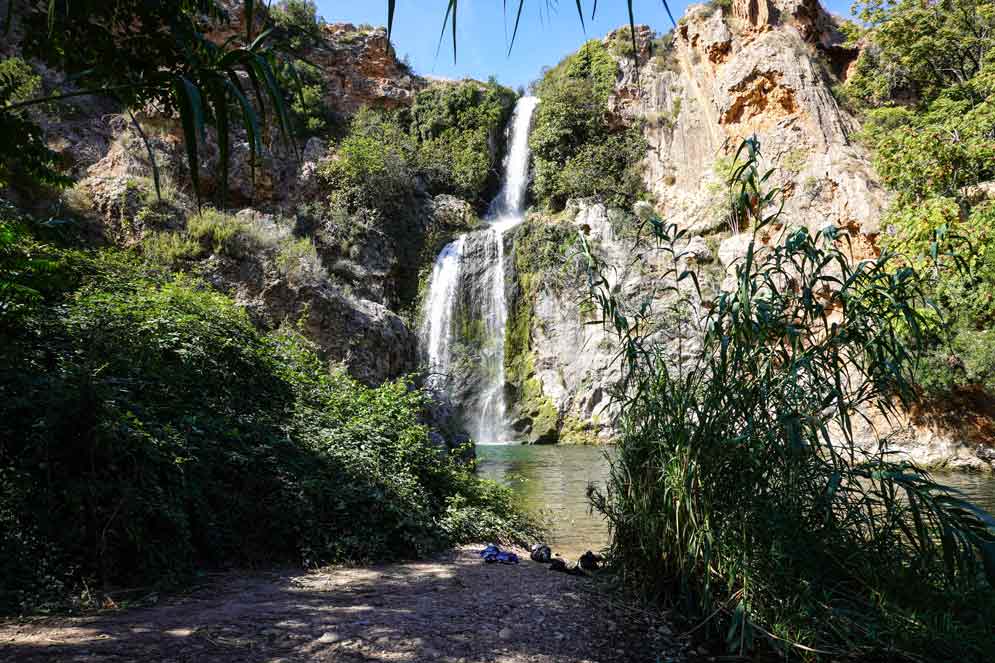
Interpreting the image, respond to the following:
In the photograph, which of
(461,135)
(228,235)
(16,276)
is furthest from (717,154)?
(16,276)

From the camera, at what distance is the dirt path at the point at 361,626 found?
7.43 feet

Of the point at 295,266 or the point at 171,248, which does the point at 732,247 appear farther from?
the point at 171,248

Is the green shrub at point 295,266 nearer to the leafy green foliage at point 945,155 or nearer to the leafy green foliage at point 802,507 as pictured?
the leafy green foliage at point 802,507

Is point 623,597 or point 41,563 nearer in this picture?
point 41,563

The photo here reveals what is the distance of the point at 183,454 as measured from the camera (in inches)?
141

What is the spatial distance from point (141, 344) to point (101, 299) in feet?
1.63

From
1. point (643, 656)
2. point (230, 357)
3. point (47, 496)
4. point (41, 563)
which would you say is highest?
point (230, 357)

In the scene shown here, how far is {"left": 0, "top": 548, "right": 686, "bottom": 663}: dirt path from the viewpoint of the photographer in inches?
89.2

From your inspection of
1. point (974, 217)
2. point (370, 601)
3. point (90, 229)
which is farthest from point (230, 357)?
point (974, 217)

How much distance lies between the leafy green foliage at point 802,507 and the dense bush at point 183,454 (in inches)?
95.4

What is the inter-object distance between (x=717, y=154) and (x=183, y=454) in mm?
21283

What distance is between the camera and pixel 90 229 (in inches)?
381

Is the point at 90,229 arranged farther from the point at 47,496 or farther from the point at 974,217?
the point at 974,217

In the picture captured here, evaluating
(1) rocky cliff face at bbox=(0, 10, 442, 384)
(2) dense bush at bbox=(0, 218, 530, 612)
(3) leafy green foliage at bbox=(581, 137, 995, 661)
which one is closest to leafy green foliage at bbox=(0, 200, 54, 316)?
(2) dense bush at bbox=(0, 218, 530, 612)
